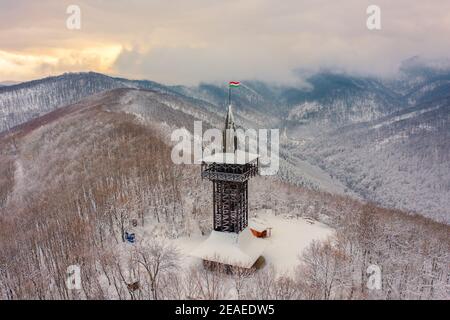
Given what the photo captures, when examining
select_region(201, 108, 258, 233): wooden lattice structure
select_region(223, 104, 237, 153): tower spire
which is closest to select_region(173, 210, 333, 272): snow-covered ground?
select_region(201, 108, 258, 233): wooden lattice structure

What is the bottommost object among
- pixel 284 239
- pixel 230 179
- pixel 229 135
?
pixel 284 239

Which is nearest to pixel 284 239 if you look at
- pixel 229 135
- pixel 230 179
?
pixel 230 179

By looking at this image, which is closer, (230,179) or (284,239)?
(230,179)

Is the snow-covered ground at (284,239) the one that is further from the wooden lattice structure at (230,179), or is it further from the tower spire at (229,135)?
the tower spire at (229,135)

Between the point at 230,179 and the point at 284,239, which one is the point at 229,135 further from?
the point at 284,239

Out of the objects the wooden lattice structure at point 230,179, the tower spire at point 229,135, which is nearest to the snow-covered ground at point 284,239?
the wooden lattice structure at point 230,179

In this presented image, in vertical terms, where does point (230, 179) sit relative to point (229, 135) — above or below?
below

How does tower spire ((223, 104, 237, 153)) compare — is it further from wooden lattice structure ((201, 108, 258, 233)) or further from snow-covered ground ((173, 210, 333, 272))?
snow-covered ground ((173, 210, 333, 272))
